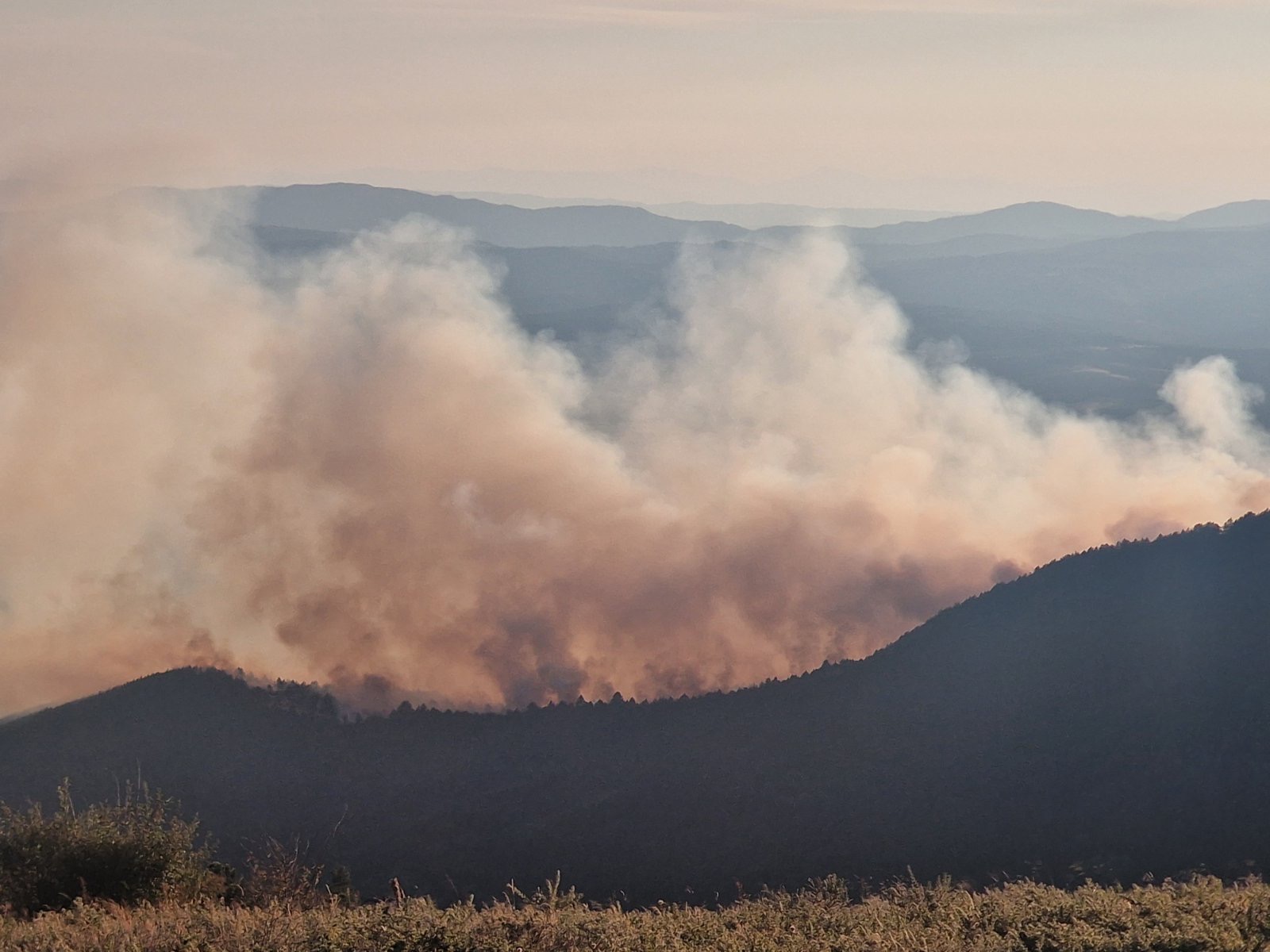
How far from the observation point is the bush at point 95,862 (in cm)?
2553

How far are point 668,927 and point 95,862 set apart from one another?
12.7m

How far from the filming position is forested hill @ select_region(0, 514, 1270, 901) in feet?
127

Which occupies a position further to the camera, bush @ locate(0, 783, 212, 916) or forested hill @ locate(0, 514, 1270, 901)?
forested hill @ locate(0, 514, 1270, 901)

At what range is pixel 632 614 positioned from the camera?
69312mm

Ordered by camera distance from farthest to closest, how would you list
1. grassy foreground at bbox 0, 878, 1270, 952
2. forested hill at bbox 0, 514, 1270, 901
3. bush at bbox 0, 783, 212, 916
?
forested hill at bbox 0, 514, 1270, 901
bush at bbox 0, 783, 212, 916
grassy foreground at bbox 0, 878, 1270, 952

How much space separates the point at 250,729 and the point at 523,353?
465 feet

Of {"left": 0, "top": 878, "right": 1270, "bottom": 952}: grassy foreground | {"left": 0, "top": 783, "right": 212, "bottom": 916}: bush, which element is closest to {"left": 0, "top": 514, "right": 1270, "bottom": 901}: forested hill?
{"left": 0, "top": 878, "right": 1270, "bottom": 952}: grassy foreground

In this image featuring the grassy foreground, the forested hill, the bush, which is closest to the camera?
the grassy foreground

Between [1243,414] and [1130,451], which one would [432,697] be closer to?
[1130,451]

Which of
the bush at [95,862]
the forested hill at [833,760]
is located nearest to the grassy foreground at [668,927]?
the bush at [95,862]

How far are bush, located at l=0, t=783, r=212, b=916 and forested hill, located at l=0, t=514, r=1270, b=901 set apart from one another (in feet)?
50.1

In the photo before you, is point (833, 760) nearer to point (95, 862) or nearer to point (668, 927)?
point (668, 927)

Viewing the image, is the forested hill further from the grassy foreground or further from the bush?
the bush

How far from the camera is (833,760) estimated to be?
4400cm
